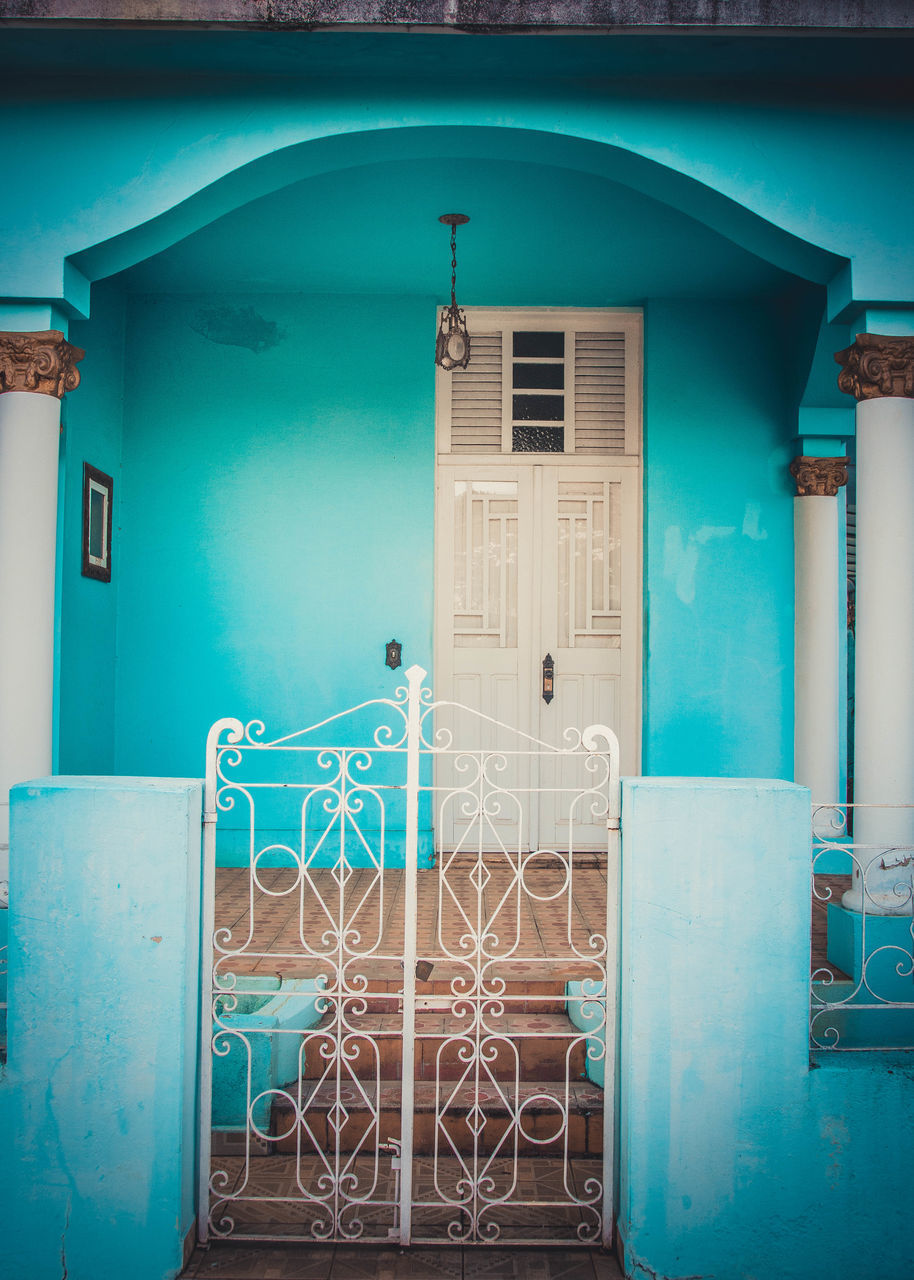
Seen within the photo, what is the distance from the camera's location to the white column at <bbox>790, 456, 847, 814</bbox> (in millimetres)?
6070

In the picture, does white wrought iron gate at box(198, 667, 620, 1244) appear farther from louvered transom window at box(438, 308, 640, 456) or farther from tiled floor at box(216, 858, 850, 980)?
louvered transom window at box(438, 308, 640, 456)

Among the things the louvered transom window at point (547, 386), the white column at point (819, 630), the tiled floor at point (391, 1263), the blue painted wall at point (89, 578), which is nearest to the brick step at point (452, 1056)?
the tiled floor at point (391, 1263)

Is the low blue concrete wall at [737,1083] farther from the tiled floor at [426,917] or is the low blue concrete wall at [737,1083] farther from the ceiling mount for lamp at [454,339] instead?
the ceiling mount for lamp at [454,339]

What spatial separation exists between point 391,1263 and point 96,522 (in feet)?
14.7

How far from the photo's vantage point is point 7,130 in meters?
3.89

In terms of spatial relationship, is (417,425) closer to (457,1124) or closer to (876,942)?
(876,942)

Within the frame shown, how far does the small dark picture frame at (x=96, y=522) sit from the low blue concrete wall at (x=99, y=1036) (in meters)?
2.96

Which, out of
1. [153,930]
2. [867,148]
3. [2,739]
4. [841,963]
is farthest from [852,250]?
[2,739]

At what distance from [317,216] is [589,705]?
3535 millimetres

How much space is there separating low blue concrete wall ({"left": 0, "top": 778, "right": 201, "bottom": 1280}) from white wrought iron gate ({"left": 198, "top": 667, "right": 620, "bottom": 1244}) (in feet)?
0.51

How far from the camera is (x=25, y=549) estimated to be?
402 centimetres

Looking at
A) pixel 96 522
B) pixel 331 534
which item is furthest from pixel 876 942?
pixel 96 522

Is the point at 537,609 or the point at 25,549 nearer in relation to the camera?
the point at 25,549

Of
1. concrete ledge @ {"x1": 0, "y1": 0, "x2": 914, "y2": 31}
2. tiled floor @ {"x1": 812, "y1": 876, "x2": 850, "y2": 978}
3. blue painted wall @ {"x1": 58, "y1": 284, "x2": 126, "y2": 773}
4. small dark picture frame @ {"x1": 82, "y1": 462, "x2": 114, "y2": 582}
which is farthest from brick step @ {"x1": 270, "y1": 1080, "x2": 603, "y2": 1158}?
concrete ledge @ {"x1": 0, "y1": 0, "x2": 914, "y2": 31}
